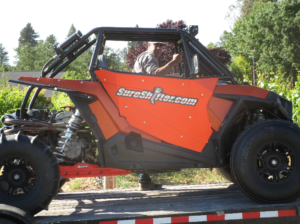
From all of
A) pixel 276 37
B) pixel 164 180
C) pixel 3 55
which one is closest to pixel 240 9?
pixel 276 37

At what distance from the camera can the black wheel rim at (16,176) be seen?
288 cm

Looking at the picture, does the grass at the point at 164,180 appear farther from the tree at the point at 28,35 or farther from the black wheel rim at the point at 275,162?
the tree at the point at 28,35

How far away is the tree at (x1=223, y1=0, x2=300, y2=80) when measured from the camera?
92.4 feet

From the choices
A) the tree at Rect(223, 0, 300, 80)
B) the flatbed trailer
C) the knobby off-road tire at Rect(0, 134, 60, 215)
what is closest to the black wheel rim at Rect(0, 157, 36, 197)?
the knobby off-road tire at Rect(0, 134, 60, 215)

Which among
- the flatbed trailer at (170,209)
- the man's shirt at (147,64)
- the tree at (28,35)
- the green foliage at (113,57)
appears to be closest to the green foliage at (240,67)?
the green foliage at (113,57)

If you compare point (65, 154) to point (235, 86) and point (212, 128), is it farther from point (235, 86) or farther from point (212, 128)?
point (235, 86)

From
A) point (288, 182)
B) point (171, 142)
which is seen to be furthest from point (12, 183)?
point (288, 182)

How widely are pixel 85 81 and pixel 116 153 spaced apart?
80 centimetres

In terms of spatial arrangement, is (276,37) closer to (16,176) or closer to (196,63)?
(196,63)

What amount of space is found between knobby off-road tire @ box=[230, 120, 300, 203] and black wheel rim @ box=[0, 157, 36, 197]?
1994mm

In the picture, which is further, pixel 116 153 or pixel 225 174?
pixel 225 174

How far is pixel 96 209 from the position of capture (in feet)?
10.4

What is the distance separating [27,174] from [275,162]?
243 cm

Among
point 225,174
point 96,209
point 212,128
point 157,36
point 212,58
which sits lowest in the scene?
point 96,209
